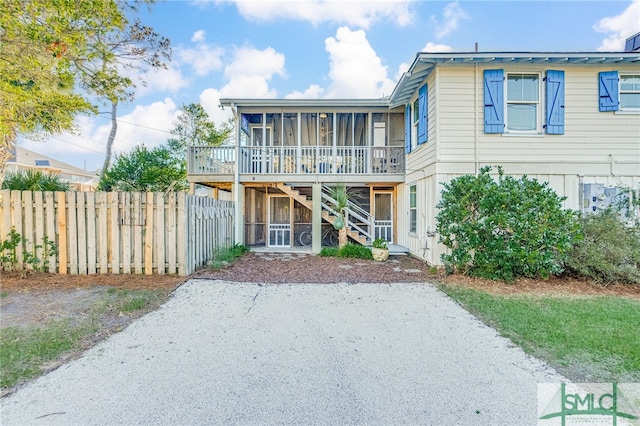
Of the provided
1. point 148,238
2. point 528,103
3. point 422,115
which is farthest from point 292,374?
point 528,103

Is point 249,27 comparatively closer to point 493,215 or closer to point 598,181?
point 493,215

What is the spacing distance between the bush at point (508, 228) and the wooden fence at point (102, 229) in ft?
18.8

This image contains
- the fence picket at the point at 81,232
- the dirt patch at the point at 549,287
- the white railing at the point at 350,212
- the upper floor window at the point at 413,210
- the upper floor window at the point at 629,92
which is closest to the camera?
the dirt patch at the point at 549,287

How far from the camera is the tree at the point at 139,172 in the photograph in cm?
1431

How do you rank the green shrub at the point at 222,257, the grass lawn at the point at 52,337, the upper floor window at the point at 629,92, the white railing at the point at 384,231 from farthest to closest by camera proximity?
the white railing at the point at 384,231, the upper floor window at the point at 629,92, the green shrub at the point at 222,257, the grass lawn at the point at 52,337

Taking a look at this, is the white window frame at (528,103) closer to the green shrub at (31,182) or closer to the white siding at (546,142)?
the white siding at (546,142)

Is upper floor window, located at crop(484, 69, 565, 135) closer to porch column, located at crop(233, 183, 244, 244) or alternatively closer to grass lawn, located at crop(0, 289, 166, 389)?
porch column, located at crop(233, 183, 244, 244)

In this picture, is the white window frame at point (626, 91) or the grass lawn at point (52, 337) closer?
the grass lawn at point (52, 337)

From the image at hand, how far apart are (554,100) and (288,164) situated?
25.7ft

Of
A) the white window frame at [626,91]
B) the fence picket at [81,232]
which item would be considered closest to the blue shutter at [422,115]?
the white window frame at [626,91]

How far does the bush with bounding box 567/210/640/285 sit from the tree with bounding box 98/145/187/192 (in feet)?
44.9

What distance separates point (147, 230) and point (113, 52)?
12.1 ft

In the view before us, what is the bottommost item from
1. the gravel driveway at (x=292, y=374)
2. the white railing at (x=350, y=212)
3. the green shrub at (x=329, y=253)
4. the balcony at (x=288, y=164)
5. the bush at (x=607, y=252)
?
the gravel driveway at (x=292, y=374)

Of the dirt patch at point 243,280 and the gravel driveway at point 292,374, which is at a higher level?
the dirt patch at point 243,280
